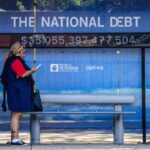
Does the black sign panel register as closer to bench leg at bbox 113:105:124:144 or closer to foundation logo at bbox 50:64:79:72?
foundation logo at bbox 50:64:79:72

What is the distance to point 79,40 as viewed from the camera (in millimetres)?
11406

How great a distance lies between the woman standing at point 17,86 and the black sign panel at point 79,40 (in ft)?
2.94

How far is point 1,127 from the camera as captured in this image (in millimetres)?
11461

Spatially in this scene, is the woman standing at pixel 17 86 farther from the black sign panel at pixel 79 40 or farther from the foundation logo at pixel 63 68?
the foundation logo at pixel 63 68

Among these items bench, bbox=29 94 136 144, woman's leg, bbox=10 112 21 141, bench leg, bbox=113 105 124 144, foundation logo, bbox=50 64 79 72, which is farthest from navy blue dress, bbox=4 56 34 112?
bench leg, bbox=113 105 124 144

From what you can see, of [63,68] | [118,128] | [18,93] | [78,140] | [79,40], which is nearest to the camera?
[18,93]

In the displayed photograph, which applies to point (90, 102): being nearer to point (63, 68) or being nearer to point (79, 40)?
point (63, 68)

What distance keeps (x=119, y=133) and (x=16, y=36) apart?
8.21 feet

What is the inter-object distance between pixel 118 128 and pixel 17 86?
5.84 ft

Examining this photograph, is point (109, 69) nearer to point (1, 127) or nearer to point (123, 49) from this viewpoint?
point (123, 49)

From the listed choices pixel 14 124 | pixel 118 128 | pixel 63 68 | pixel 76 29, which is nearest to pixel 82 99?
pixel 118 128

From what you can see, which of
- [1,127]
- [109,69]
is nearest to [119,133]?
[109,69]

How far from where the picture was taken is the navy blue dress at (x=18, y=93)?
34.1ft

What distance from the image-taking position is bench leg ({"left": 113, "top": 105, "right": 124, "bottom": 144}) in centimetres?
1067
